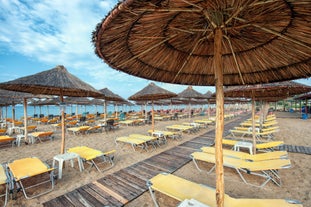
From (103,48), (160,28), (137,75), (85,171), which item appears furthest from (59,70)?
(160,28)

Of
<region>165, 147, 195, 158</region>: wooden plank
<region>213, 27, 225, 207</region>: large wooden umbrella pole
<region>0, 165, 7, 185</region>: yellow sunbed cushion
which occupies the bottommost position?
<region>165, 147, 195, 158</region>: wooden plank

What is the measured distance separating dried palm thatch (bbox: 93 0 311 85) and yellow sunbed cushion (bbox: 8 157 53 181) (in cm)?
311

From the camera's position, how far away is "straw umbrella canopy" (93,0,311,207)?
1248 mm

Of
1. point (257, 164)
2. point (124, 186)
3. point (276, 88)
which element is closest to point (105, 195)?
point (124, 186)

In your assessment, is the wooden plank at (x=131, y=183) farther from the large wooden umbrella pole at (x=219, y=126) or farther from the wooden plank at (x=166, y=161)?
the large wooden umbrella pole at (x=219, y=126)

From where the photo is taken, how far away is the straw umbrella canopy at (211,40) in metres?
1.25

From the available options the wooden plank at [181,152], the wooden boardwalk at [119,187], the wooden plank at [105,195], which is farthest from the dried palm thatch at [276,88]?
the wooden plank at [105,195]

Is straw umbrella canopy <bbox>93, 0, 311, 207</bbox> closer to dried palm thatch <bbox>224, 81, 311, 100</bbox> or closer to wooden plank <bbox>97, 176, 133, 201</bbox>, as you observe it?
dried palm thatch <bbox>224, 81, 311, 100</bbox>

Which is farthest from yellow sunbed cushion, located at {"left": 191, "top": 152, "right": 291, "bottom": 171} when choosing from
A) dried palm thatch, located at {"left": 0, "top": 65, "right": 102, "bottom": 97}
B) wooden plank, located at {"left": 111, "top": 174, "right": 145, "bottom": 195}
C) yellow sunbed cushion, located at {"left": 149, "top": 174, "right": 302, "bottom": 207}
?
dried palm thatch, located at {"left": 0, "top": 65, "right": 102, "bottom": 97}

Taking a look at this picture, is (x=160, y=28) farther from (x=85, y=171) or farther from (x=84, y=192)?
(x=85, y=171)

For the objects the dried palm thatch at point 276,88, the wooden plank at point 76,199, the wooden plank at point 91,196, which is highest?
the dried palm thatch at point 276,88

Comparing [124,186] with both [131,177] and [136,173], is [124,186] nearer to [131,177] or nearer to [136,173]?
[131,177]

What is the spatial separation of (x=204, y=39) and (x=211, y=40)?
108 millimetres

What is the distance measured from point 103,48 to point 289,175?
207 inches
